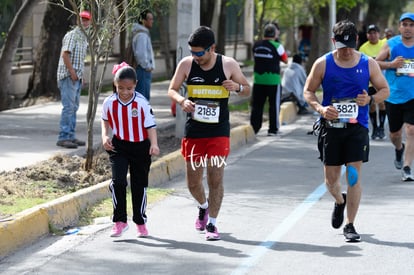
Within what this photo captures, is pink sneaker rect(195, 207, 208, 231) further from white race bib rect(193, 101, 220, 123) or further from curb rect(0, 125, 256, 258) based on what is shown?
curb rect(0, 125, 256, 258)

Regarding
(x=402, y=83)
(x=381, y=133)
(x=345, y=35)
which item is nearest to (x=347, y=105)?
(x=345, y=35)

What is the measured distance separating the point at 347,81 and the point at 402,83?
149 inches

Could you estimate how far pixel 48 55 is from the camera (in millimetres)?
22219

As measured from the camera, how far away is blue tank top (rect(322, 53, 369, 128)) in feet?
28.1

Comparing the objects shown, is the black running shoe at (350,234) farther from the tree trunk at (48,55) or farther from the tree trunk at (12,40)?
the tree trunk at (48,55)

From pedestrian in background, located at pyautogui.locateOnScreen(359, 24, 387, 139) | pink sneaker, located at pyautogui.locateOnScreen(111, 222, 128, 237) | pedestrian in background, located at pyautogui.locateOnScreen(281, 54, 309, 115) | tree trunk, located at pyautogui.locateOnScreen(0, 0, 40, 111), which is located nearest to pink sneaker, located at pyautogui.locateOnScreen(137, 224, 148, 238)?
pink sneaker, located at pyautogui.locateOnScreen(111, 222, 128, 237)

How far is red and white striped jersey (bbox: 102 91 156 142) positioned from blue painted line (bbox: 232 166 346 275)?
1.41 m

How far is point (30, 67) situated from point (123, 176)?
17145 millimetres

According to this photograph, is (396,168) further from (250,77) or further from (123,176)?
(250,77)

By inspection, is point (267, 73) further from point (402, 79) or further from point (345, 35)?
point (345, 35)

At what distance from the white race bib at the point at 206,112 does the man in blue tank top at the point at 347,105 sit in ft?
2.65

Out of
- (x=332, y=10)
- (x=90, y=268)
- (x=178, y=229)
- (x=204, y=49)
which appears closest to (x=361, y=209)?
(x=178, y=229)

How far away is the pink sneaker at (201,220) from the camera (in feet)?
30.2

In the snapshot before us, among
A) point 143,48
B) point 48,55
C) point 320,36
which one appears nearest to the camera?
point 143,48
